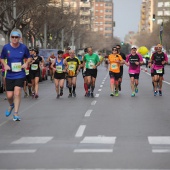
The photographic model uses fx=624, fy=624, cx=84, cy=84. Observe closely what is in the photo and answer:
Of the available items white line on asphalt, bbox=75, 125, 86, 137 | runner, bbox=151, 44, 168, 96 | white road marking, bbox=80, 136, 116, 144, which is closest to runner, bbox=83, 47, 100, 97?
runner, bbox=151, 44, 168, 96

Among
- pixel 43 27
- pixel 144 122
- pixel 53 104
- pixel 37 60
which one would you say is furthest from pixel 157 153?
pixel 43 27

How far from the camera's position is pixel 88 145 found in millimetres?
9320

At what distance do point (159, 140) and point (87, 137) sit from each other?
1237mm

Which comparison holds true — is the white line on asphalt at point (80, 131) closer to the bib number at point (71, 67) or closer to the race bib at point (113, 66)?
the bib number at point (71, 67)

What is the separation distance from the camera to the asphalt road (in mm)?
7836

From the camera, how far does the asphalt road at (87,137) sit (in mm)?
7836

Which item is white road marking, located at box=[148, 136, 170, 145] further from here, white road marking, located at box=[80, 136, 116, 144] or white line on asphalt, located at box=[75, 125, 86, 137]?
white line on asphalt, located at box=[75, 125, 86, 137]

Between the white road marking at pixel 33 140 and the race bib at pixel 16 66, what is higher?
the race bib at pixel 16 66

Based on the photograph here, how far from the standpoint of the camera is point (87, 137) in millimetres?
10359

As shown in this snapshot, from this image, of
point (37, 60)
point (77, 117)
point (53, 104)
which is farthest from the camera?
point (37, 60)

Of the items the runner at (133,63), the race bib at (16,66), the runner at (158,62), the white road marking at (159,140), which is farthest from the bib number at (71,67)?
the white road marking at (159,140)

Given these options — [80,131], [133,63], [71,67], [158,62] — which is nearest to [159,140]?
[80,131]

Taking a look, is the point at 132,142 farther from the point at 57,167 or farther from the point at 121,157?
the point at 57,167

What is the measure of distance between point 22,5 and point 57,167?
3931 centimetres
